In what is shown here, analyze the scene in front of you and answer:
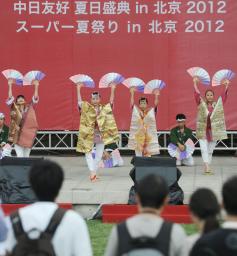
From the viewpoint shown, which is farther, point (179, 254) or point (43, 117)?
point (43, 117)

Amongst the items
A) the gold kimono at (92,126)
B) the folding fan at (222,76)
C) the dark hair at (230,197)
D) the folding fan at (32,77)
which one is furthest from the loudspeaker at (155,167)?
the dark hair at (230,197)

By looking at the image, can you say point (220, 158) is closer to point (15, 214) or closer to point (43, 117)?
point (43, 117)

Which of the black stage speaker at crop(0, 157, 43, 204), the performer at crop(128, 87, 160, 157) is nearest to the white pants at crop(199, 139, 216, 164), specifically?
the performer at crop(128, 87, 160, 157)

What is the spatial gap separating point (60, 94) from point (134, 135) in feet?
8.20

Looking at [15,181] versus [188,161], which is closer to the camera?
[15,181]

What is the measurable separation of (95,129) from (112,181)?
84cm

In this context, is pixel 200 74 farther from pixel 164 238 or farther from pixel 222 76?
pixel 164 238

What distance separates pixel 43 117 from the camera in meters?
13.8

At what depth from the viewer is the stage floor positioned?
386 inches

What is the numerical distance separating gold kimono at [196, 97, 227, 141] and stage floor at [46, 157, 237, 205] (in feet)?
1.95

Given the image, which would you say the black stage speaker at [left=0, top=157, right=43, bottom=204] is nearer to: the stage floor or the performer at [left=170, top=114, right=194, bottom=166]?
the stage floor

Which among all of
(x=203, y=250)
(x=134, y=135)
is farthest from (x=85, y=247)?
(x=134, y=135)

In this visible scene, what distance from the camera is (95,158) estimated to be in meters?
11.3

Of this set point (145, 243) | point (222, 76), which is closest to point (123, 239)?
point (145, 243)
